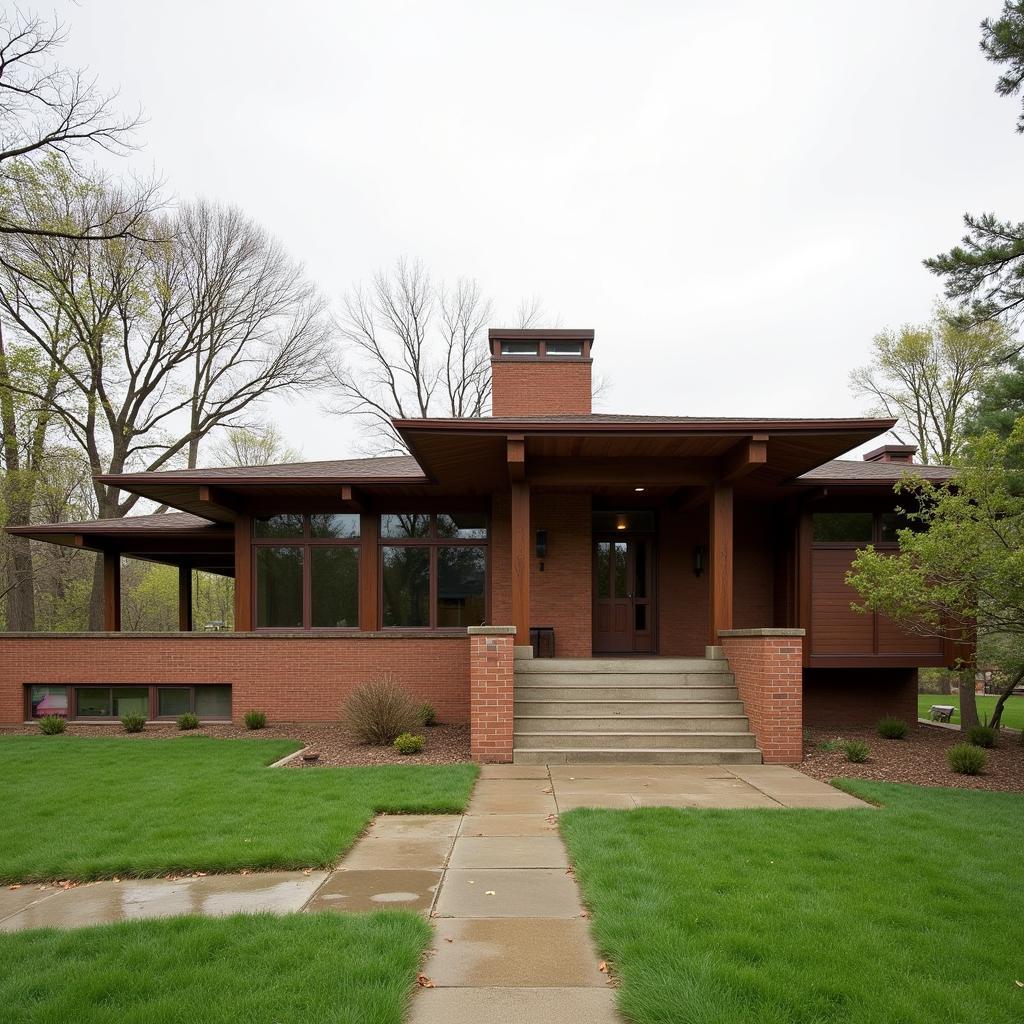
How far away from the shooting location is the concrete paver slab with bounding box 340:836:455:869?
4922 mm

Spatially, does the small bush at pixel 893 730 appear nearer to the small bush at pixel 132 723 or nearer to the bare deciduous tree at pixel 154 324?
the small bush at pixel 132 723

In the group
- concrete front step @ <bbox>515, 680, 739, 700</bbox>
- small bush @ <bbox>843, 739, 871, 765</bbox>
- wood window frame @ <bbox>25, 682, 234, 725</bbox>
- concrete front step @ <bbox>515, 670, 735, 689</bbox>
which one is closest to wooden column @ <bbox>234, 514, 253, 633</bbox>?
wood window frame @ <bbox>25, 682, 234, 725</bbox>

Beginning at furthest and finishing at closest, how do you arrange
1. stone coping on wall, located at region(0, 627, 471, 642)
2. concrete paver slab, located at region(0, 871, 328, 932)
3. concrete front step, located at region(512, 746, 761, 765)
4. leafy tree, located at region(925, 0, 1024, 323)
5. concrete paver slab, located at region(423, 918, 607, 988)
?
stone coping on wall, located at region(0, 627, 471, 642) < leafy tree, located at region(925, 0, 1024, 323) < concrete front step, located at region(512, 746, 761, 765) < concrete paver slab, located at region(0, 871, 328, 932) < concrete paver slab, located at region(423, 918, 607, 988)

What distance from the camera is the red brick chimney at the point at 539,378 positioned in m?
15.1

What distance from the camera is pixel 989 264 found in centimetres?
1070

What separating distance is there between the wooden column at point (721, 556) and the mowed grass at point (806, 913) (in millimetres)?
4473

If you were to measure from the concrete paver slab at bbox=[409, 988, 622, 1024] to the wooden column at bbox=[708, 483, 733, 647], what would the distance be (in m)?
7.81

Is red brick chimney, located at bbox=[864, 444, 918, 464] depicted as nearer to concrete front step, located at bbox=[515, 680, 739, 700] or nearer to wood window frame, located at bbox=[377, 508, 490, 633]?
concrete front step, located at bbox=[515, 680, 739, 700]

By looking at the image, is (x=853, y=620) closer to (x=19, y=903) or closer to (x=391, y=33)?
(x=19, y=903)

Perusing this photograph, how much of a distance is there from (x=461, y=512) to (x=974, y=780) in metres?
8.30

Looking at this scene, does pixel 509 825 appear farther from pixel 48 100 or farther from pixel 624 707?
pixel 48 100

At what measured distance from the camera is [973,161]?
16.0m

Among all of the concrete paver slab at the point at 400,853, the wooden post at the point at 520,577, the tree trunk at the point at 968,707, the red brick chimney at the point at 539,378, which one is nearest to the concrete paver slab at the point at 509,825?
the concrete paver slab at the point at 400,853

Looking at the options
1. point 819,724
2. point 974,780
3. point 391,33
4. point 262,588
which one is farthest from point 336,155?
point 974,780
